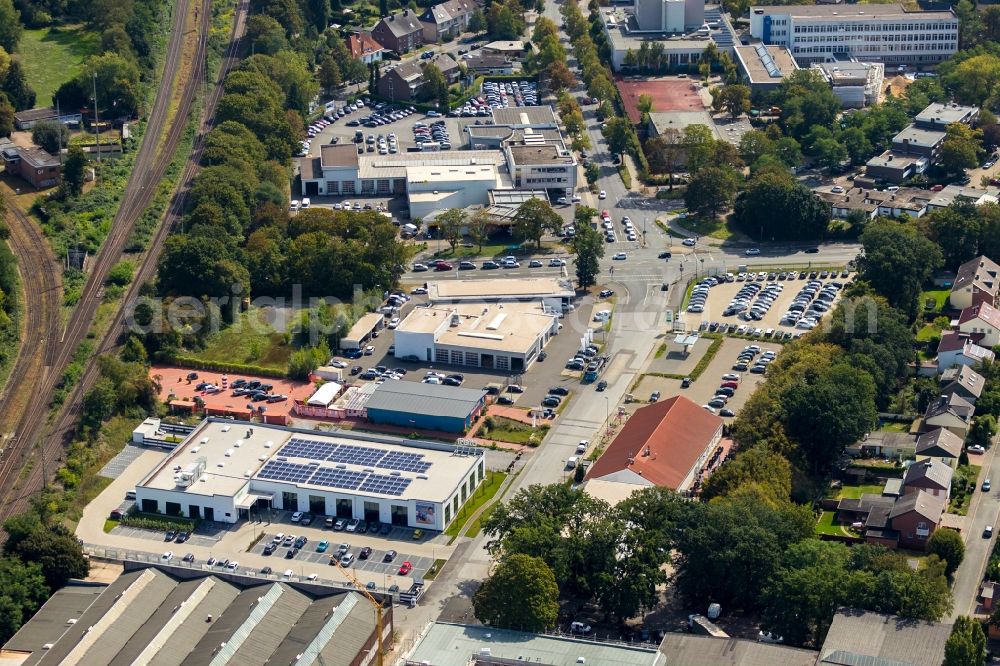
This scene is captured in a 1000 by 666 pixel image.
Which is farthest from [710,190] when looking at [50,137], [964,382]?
[50,137]

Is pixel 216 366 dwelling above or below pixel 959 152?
below

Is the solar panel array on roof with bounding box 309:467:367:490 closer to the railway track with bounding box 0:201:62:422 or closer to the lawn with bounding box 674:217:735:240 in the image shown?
the railway track with bounding box 0:201:62:422

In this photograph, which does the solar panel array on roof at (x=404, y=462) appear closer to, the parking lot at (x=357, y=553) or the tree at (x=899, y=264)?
the parking lot at (x=357, y=553)

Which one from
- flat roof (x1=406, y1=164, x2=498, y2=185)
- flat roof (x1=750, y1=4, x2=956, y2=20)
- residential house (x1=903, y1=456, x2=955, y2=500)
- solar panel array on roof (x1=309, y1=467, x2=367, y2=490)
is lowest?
residential house (x1=903, y1=456, x2=955, y2=500)

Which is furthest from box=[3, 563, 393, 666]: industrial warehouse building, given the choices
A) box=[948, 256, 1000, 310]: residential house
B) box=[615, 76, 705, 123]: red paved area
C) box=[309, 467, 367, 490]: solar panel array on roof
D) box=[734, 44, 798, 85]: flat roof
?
box=[734, 44, 798, 85]: flat roof

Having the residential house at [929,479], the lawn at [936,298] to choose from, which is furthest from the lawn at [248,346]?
the lawn at [936,298]

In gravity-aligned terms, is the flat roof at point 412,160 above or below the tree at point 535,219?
above

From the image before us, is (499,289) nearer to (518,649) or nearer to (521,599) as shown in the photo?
(521,599)
